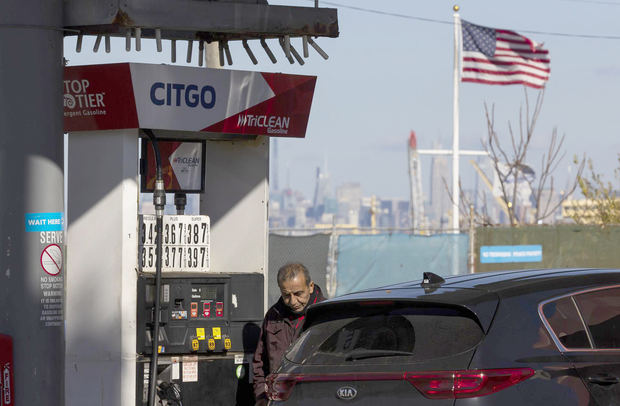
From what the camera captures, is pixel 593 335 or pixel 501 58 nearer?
pixel 593 335

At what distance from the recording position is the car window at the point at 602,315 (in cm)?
560

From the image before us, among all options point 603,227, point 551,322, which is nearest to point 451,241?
point 603,227

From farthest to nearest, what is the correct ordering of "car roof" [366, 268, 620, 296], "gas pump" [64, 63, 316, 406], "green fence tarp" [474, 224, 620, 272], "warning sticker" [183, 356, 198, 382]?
"green fence tarp" [474, 224, 620, 272]
"warning sticker" [183, 356, 198, 382]
"gas pump" [64, 63, 316, 406]
"car roof" [366, 268, 620, 296]

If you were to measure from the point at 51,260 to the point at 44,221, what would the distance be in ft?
0.89

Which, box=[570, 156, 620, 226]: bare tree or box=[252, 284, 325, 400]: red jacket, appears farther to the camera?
box=[570, 156, 620, 226]: bare tree

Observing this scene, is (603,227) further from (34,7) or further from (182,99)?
(34,7)

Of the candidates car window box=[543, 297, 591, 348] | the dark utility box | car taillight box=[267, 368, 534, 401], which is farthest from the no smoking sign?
car window box=[543, 297, 591, 348]

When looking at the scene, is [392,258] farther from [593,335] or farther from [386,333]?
[386,333]

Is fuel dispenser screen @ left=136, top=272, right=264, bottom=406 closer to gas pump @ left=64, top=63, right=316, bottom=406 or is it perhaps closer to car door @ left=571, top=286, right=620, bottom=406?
gas pump @ left=64, top=63, right=316, bottom=406

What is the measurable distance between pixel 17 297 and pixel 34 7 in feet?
6.38

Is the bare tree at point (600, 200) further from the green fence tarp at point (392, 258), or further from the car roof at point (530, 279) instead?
the car roof at point (530, 279)

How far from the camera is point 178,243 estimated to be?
9.68 metres

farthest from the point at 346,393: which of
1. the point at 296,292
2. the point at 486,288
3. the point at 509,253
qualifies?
the point at 509,253

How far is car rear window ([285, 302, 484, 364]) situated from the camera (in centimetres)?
516
